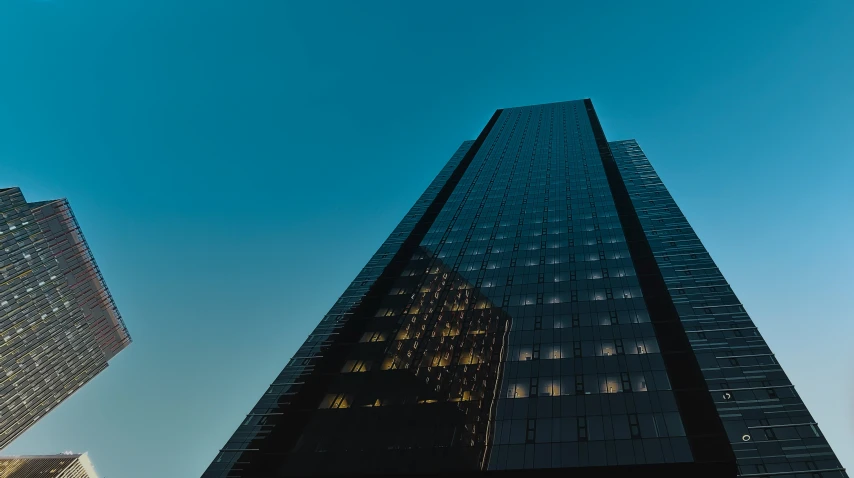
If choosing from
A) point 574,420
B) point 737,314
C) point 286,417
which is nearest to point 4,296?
point 286,417

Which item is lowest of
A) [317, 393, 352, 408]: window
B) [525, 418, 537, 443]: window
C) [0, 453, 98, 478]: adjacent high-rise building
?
[0, 453, 98, 478]: adjacent high-rise building

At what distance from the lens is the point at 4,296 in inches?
5773

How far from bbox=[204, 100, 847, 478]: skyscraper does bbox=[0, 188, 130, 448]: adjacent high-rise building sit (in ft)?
432

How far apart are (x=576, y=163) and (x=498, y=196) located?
22099mm

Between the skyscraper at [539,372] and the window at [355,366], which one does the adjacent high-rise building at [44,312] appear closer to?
the skyscraper at [539,372]

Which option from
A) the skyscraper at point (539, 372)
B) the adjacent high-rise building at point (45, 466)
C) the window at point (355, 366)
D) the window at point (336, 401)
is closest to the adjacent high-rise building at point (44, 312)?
the adjacent high-rise building at point (45, 466)

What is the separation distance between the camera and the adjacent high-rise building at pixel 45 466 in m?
181

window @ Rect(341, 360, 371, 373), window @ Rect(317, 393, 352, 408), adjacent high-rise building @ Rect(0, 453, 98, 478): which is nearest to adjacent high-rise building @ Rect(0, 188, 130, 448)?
adjacent high-rise building @ Rect(0, 453, 98, 478)

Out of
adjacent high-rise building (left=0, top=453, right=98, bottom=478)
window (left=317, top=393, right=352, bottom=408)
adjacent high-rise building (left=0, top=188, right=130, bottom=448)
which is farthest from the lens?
adjacent high-rise building (left=0, top=453, right=98, bottom=478)

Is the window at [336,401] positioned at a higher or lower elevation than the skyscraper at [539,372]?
lower

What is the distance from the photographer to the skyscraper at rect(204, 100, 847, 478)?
41469mm

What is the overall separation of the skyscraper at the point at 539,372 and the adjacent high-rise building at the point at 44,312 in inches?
5186

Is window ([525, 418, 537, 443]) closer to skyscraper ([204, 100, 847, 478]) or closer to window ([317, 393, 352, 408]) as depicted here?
skyscraper ([204, 100, 847, 478])

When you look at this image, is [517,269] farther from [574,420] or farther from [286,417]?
[286,417]
